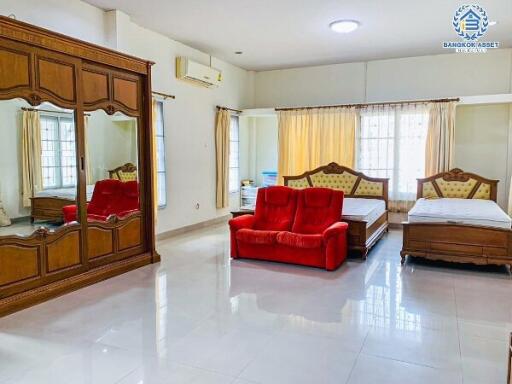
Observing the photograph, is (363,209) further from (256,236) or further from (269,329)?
(269,329)

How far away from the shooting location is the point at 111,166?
4.71 meters

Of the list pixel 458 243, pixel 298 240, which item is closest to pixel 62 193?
pixel 298 240

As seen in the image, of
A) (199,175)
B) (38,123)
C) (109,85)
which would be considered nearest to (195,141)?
(199,175)

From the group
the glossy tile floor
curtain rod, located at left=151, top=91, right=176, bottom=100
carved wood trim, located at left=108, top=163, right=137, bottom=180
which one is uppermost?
curtain rod, located at left=151, top=91, right=176, bottom=100

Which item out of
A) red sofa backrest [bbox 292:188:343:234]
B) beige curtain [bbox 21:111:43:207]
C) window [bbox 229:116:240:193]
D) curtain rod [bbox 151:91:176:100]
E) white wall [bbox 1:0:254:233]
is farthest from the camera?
window [bbox 229:116:240:193]

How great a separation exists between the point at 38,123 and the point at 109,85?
3.13 feet

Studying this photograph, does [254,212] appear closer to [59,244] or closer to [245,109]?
[59,244]

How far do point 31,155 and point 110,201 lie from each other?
3.46ft

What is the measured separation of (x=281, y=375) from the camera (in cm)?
260

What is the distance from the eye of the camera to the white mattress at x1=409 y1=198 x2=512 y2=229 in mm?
4863

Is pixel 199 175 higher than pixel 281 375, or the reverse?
pixel 199 175

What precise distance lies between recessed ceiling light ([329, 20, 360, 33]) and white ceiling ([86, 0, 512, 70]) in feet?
0.33

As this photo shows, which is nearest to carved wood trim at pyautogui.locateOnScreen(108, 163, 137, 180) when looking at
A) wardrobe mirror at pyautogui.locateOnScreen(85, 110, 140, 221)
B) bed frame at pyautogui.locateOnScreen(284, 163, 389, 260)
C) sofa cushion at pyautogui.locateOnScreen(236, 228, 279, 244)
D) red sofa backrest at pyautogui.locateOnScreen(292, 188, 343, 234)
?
wardrobe mirror at pyautogui.locateOnScreen(85, 110, 140, 221)

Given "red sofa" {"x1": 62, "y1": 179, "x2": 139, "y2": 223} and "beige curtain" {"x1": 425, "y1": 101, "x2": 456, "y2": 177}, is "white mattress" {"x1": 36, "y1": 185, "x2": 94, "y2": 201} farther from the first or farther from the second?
"beige curtain" {"x1": 425, "y1": 101, "x2": 456, "y2": 177}
